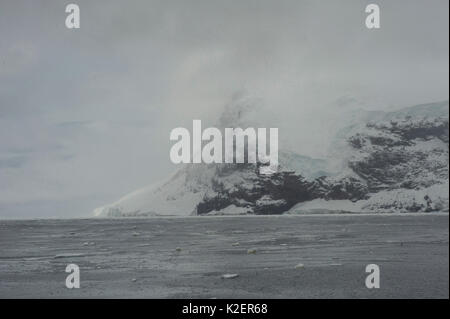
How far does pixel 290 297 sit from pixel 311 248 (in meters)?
20.0

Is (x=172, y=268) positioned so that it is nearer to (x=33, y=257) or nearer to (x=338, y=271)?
(x=338, y=271)

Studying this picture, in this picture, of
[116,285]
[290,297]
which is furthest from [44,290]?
[290,297]

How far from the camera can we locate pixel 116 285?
24281 millimetres

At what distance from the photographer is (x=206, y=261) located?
3406 centimetres

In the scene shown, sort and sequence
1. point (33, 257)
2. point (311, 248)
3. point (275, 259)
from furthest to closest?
point (311, 248), point (33, 257), point (275, 259)

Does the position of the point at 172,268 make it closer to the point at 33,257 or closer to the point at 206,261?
the point at 206,261

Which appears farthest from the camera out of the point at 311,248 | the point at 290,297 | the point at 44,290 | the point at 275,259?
the point at 311,248
